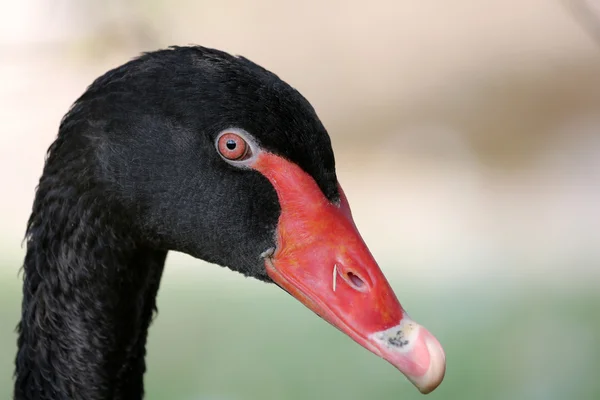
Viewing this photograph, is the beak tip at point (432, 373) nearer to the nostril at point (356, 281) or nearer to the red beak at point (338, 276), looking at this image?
the red beak at point (338, 276)

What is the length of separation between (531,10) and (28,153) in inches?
180

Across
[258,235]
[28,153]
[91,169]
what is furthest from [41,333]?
[28,153]

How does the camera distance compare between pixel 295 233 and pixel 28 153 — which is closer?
pixel 295 233

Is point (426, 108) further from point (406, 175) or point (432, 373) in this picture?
point (432, 373)

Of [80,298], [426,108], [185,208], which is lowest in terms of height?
[80,298]

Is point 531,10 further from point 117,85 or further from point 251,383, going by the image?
point 117,85

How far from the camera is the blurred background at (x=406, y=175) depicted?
4.66 meters

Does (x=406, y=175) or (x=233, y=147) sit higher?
(x=406, y=175)

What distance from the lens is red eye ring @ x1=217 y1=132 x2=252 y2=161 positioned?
1723mm

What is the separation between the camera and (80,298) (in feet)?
6.32

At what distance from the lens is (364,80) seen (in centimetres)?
762

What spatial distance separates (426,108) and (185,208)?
5.84 metres

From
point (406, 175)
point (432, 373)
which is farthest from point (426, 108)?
point (432, 373)

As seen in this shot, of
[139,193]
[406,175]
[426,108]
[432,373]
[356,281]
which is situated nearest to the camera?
[432,373]
